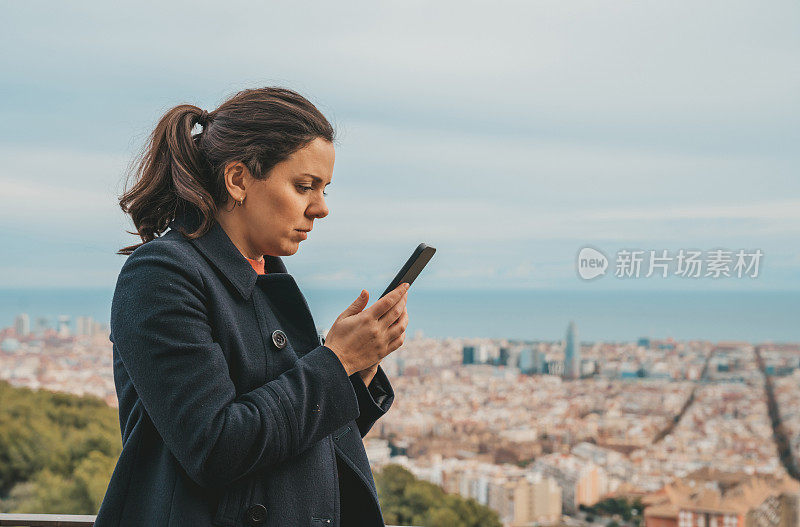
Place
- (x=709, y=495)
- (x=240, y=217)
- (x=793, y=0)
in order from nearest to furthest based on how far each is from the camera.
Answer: (x=240, y=217) → (x=793, y=0) → (x=709, y=495)

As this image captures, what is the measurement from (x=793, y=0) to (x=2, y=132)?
5.69 meters

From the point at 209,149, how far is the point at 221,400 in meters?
0.32

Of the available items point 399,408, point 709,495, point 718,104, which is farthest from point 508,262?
point 709,495

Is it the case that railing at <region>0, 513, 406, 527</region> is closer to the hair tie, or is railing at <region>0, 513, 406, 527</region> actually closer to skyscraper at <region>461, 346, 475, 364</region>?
the hair tie

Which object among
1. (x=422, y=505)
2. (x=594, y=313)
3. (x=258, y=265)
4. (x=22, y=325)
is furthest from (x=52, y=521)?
(x=594, y=313)

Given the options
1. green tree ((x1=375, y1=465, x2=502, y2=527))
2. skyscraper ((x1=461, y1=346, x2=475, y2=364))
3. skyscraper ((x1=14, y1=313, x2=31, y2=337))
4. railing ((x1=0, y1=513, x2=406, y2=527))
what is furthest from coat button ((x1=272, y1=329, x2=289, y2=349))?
skyscraper ((x1=14, y1=313, x2=31, y2=337))

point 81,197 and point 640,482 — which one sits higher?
point 81,197

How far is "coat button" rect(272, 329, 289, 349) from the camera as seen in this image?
0.87 meters

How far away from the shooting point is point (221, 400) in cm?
76

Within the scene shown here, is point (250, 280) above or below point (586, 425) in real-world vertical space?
below

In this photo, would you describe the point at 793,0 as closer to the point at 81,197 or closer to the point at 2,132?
the point at 81,197

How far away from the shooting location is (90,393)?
642 centimetres

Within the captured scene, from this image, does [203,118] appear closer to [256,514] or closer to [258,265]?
[258,265]

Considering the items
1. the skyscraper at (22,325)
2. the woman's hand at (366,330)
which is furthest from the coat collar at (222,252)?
the skyscraper at (22,325)
